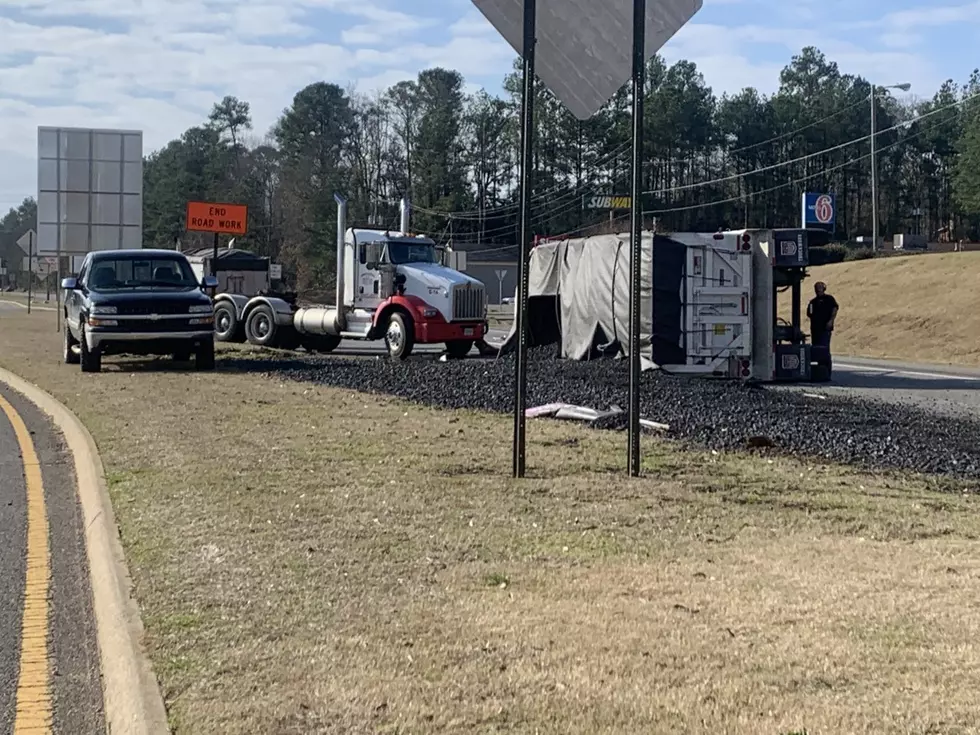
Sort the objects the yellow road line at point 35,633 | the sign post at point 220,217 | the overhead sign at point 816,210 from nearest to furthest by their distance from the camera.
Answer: the yellow road line at point 35,633, the sign post at point 220,217, the overhead sign at point 816,210

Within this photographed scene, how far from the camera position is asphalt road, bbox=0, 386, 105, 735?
4826mm

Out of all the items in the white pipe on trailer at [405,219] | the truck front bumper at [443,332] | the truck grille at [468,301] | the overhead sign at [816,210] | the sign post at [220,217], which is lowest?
the truck front bumper at [443,332]

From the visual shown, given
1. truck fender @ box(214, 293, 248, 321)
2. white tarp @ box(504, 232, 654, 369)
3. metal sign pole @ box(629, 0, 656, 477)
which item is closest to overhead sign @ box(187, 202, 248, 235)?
truck fender @ box(214, 293, 248, 321)

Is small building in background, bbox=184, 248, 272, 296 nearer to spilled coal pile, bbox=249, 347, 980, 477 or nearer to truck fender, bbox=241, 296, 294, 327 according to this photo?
truck fender, bbox=241, 296, 294, 327

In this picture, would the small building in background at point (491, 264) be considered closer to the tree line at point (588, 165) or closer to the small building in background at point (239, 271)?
the tree line at point (588, 165)

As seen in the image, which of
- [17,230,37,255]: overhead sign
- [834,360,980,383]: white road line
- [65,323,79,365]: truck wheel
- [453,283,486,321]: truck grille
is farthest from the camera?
[17,230,37,255]: overhead sign

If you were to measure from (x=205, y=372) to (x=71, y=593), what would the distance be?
45.7ft

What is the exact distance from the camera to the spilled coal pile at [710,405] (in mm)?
11352

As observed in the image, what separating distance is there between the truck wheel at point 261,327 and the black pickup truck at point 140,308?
6556 millimetres

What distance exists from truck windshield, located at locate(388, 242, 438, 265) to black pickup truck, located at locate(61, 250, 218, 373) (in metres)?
4.58

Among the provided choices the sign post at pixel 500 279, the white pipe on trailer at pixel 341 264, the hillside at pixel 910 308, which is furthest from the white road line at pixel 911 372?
the sign post at pixel 500 279

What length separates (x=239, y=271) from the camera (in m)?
37.2

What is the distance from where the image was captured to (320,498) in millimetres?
8492

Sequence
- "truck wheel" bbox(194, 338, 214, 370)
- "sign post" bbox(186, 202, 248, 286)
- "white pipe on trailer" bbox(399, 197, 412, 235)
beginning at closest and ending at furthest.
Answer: "truck wheel" bbox(194, 338, 214, 370) < "white pipe on trailer" bbox(399, 197, 412, 235) < "sign post" bbox(186, 202, 248, 286)
